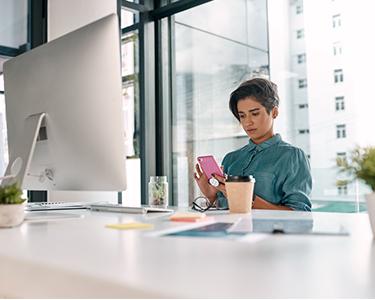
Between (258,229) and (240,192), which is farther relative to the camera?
(240,192)

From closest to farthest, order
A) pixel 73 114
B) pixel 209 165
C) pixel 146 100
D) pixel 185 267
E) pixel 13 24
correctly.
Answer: pixel 185 267, pixel 73 114, pixel 209 165, pixel 13 24, pixel 146 100

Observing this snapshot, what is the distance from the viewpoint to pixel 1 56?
9.44ft

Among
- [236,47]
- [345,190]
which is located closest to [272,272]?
[345,190]

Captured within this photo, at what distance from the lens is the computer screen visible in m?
1.01

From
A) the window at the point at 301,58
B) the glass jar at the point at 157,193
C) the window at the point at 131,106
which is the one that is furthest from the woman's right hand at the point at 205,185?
the window at the point at 131,106

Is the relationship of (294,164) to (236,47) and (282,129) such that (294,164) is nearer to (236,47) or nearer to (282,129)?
(282,129)

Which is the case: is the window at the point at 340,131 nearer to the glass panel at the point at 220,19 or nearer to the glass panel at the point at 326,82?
the glass panel at the point at 326,82

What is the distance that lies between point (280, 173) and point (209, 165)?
365mm

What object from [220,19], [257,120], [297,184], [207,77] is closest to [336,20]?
[220,19]

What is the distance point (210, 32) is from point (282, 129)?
1057 millimetres

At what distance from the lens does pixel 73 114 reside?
1060mm

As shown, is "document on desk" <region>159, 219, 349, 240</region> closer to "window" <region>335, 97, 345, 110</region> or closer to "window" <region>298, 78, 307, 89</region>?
"window" <region>335, 97, 345, 110</region>

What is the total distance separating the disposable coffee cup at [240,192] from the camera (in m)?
1.06

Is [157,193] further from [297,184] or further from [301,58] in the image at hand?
[301,58]
